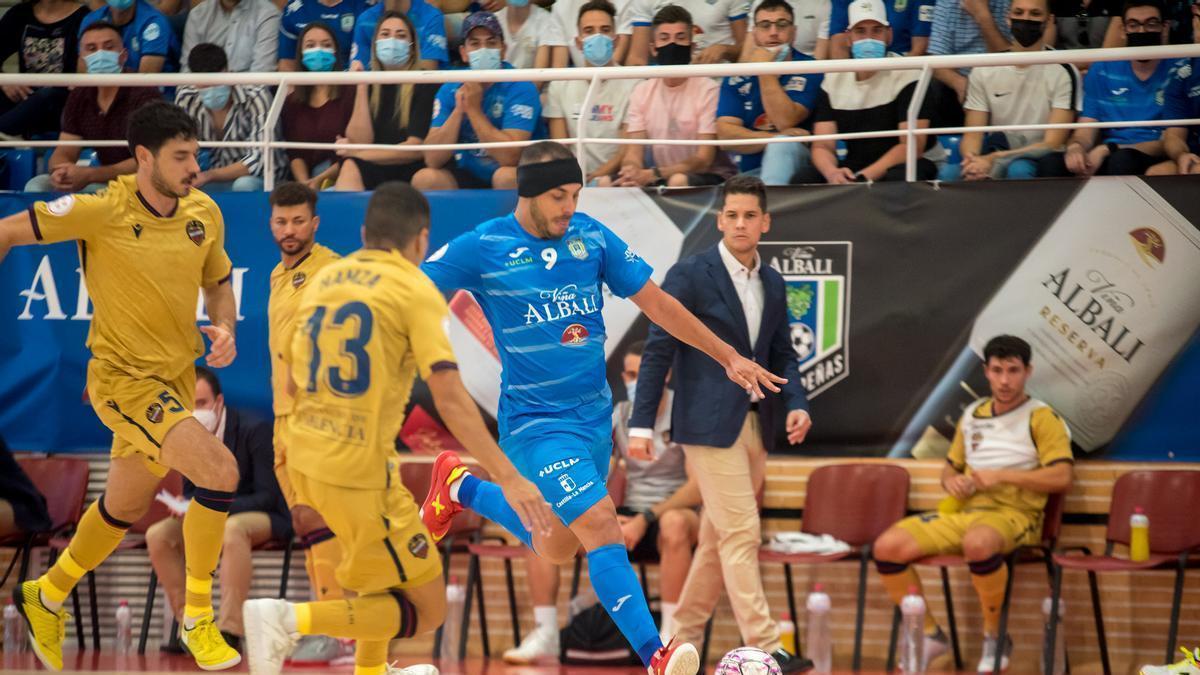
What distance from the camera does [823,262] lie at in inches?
364

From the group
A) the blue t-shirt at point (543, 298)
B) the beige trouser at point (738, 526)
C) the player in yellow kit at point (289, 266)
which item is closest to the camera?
the blue t-shirt at point (543, 298)

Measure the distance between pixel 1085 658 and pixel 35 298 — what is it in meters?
7.56

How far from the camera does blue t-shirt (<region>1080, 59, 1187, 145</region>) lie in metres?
9.16

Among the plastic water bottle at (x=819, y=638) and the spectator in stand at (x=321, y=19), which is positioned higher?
the spectator in stand at (x=321, y=19)

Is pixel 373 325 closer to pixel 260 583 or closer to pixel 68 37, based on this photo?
pixel 260 583

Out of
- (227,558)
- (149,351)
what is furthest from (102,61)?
(149,351)

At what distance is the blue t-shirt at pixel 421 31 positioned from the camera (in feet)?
34.6

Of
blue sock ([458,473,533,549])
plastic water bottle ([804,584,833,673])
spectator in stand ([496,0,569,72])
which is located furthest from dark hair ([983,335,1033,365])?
spectator in stand ([496,0,569,72])

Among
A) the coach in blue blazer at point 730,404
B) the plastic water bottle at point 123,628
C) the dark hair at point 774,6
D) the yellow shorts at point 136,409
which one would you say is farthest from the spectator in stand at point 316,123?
the yellow shorts at point 136,409

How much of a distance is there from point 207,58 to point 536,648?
5.02 m

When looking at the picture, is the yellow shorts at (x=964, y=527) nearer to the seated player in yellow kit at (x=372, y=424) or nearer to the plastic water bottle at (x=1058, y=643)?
the plastic water bottle at (x=1058, y=643)

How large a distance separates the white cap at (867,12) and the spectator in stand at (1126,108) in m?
1.42

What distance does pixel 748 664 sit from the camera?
6.40 m

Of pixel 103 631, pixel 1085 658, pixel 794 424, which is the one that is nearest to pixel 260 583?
pixel 103 631
